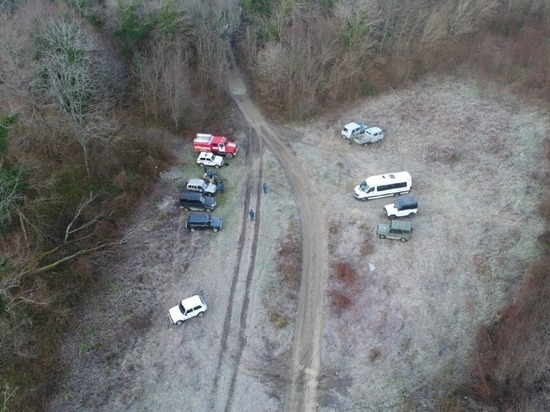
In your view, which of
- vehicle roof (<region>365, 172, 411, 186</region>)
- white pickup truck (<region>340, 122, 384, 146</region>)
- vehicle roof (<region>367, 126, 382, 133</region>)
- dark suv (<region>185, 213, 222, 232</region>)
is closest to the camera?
dark suv (<region>185, 213, 222, 232</region>)

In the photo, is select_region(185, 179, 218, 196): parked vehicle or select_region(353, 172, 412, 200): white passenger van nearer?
select_region(353, 172, 412, 200): white passenger van

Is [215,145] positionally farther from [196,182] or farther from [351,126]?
[351,126]

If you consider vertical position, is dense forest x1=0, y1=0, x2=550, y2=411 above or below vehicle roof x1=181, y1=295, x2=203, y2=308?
above

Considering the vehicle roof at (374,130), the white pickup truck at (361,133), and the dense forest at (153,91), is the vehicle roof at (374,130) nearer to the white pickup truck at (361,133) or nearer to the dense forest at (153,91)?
the white pickup truck at (361,133)

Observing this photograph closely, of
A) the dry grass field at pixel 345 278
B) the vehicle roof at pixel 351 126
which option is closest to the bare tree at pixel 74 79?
the dry grass field at pixel 345 278

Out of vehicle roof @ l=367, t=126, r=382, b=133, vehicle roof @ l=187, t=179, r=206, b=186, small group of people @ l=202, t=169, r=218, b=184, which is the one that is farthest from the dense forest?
vehicle roof @ l=367, t=126, r=382, b=133

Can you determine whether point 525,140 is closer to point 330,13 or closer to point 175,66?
point 330,13

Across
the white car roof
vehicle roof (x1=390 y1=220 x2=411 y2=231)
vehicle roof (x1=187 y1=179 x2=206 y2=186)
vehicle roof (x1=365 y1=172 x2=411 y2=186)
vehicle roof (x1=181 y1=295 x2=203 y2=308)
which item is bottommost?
vehicle roof (x1=181 y1=295 x2=203 y2=308)

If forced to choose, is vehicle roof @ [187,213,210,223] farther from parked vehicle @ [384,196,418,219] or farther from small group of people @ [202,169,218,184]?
parked vehicle @ [384,196,418,219]

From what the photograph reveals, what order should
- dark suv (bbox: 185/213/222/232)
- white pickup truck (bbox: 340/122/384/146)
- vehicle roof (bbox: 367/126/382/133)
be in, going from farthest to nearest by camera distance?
1. vehicle roof (bbox: 367/126/382/133)
2. white pickup truck (bbox: 340/122/384/146)
3. dark suv (bbox: 185/213/222/232)
